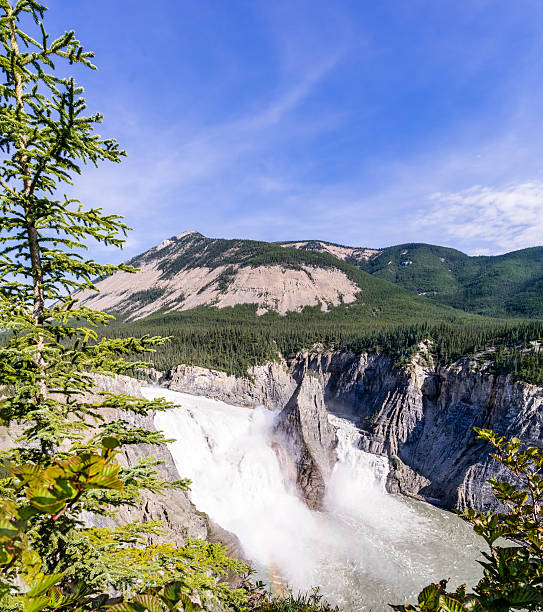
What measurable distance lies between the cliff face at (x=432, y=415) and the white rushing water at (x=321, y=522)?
2.83 m

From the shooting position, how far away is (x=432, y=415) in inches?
1689

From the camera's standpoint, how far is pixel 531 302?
137 meters

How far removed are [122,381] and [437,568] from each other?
28666 millimetres

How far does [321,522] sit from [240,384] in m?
37.0

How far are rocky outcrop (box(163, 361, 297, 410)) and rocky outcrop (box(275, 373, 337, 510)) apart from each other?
27.2m

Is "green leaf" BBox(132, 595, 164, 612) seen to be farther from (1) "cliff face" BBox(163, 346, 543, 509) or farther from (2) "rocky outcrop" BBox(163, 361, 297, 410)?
(2) "rocky outcrop" BBox(163, 361, 297, 410)

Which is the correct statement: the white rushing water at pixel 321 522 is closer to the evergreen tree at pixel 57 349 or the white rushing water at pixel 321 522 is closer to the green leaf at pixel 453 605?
the evergreen tree at pixel 57 349

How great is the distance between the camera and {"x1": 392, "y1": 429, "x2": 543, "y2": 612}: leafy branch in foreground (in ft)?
5.87

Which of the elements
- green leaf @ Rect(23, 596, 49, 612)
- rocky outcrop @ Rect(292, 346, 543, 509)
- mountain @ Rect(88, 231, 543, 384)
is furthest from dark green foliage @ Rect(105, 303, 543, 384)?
green leaf @ Rect(23, 596, 49, 612)

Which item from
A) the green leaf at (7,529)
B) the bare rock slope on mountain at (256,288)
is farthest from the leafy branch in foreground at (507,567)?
the bare rock slope on mountain at (256,288)

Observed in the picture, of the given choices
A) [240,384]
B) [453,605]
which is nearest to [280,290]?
[240,384]

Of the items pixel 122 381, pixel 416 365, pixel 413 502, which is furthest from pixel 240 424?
pixel 416 365

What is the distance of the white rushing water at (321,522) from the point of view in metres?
23.7

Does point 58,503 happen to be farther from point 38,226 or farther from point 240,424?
point 240,424
